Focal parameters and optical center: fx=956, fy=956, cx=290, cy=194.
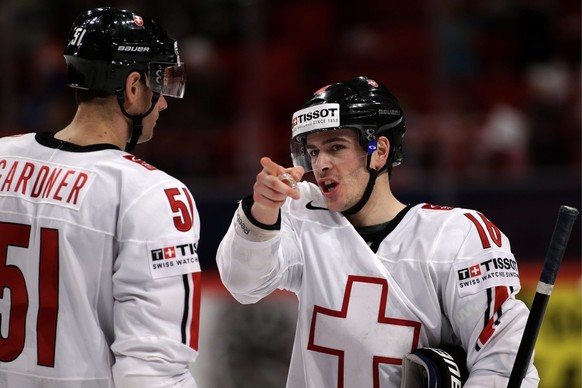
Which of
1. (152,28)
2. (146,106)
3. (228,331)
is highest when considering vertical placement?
(152,28)

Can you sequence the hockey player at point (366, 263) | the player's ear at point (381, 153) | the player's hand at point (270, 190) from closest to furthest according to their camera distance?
1. the player's hand at point (270, 190)
2. the hockey player at point (366, 263)
3. the player's ear at point (381, 153)

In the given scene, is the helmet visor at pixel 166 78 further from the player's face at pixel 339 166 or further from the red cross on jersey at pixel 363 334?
the red cross on jersey at pixel 363 334

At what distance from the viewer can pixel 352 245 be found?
9.79 feet

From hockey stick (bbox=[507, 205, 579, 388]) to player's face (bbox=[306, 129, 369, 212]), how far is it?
0.68 m

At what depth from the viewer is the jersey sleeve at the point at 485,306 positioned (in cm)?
273

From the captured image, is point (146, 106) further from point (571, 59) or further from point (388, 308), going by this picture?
point (571, 59)

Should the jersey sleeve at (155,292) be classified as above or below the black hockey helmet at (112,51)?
below

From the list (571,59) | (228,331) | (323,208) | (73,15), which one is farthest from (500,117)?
(323,208)

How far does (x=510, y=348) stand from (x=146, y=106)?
4.06 feet

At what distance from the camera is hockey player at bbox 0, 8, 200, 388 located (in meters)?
2.36

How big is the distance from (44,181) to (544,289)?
136 centimetres

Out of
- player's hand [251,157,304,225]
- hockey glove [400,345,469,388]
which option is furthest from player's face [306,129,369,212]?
hockey glove [400,345,469,388]

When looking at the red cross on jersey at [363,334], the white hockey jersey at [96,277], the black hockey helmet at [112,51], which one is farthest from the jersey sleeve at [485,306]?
the black hockey helmet at [112,51]

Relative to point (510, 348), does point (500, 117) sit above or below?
above
